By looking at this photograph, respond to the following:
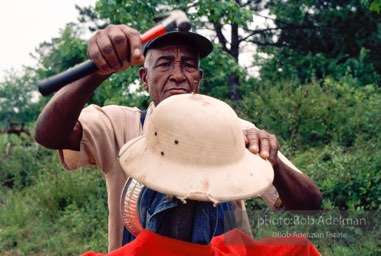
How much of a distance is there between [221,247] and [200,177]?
1.40 ft

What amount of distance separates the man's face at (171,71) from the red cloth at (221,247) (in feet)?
2.51

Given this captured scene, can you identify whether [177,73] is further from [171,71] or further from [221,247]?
[221,247]

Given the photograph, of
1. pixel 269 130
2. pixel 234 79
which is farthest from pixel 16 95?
pixel 269 130

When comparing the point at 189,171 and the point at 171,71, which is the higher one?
the point at 171,71

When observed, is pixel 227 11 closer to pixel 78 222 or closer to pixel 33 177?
pixel 78 222

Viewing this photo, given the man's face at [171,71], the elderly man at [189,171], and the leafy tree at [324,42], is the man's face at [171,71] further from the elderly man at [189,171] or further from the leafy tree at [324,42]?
the leafy tree at [324,42]

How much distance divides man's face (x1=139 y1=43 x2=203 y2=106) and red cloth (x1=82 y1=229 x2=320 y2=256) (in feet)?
2.51

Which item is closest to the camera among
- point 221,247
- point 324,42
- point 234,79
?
point 221,247

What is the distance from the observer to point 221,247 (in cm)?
188

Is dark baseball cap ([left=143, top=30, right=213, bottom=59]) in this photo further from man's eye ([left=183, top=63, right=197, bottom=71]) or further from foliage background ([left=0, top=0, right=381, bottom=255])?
foliage background ([left=0, top=0, right=381, bottom=255])

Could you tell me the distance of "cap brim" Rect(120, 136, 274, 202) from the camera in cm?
154

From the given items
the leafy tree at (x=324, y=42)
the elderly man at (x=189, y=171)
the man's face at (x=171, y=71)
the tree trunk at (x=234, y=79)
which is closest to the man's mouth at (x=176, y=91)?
the man's face at (x=171, y=71)

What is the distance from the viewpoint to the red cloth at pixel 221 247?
1698 millimetres

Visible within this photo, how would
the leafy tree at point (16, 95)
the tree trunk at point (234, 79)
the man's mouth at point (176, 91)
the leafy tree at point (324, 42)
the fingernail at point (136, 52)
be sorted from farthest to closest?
1. the leafy tree at point (16, 95)
2. the leafy tree at point (324, 42)
3. the tree trunk at point (234, 79)
4. the man's mouth at point (176, 91)
5. the fingernail at point (136, 52)
